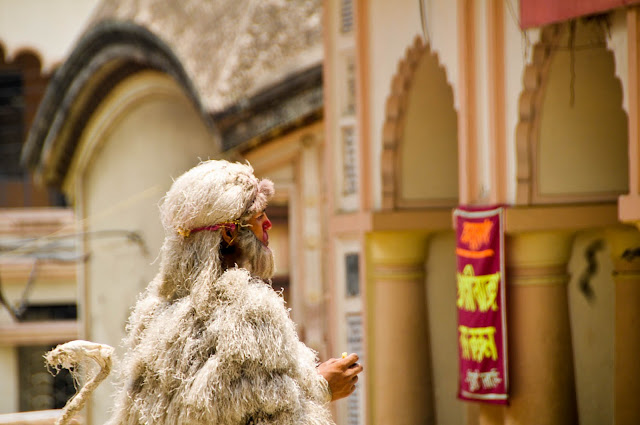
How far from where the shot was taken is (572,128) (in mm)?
7297

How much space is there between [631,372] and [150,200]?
7.74 meters

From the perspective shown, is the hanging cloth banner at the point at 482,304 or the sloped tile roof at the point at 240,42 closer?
the hanging cloth banner at the point at 482,304

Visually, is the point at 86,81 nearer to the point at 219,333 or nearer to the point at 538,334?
the point at 538,334

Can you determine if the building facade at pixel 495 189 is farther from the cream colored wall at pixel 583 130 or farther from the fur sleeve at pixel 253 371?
the fur sleeve at pixel 253 371

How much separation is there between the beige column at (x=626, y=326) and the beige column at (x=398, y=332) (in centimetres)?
178

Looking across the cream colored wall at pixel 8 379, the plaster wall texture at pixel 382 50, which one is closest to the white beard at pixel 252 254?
the plaster wall texture at pixel 382 50

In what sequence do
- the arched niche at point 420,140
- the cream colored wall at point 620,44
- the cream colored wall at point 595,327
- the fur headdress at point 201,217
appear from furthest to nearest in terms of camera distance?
1. the arched niche at point 420,140
2. the cream colored wall at point 595,327
3. the cream colored wall at point 620,44
4. the fur headdress at point 201,217

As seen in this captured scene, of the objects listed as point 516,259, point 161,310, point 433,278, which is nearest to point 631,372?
point 516,259

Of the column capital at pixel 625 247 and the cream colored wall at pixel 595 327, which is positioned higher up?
the column capital at pixel 625 247

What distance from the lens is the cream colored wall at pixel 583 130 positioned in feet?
23.7

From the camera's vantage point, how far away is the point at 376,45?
893 centimetres

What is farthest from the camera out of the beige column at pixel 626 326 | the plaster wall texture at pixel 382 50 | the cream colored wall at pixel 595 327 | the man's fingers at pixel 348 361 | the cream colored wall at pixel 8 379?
the cream colored wall at pixel 8 379

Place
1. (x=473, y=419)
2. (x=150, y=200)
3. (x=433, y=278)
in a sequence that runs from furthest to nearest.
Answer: (x=150, y=200), (x=433, y=278), (x=473, y=419)

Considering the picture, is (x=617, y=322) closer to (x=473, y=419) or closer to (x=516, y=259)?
(x=516, y=259)
